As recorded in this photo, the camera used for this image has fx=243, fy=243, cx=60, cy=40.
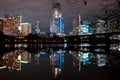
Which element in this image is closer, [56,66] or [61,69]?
[61,69]

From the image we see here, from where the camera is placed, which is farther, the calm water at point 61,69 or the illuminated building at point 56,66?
the illuminated building at point 56,66

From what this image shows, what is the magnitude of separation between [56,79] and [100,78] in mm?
2063

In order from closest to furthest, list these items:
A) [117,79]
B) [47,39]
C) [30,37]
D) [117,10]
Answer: [117,79], [117,10], [30,37], [47,39]

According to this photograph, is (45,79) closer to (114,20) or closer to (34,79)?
(34,79)

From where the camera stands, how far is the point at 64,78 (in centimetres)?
1172

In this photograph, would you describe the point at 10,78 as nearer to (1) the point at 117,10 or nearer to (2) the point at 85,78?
(2) the point at 85,78

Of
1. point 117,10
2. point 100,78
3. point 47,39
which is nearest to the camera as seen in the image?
point 100,78

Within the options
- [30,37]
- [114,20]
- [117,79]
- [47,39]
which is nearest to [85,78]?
[117,79]

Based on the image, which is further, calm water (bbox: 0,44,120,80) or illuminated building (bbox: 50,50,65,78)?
illuminated building (bbox: 50,50,65,78)

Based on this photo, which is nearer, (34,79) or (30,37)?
(34,79)

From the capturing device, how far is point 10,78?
1190 centimetres

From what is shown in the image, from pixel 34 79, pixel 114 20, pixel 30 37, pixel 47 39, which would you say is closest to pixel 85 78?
pixel 34 79

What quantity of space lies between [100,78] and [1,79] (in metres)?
4.68

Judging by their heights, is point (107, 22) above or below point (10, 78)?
above
